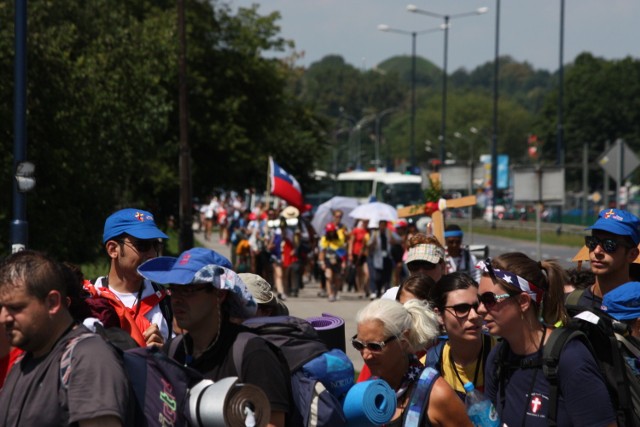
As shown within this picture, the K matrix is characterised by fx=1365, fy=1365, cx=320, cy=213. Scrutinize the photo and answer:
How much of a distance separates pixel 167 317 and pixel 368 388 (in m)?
2.03

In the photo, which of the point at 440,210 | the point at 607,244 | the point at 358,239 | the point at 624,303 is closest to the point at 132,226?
the point at 624,303

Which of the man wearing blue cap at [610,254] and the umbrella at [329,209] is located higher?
the man wearing blue cap at [610,254]

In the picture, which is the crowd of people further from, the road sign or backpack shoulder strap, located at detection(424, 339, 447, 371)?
the road sign

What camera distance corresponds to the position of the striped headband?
16.7 ft

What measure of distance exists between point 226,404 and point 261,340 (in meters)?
0.57

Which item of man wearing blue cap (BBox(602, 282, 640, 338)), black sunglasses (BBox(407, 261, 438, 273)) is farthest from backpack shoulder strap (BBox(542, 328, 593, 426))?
black sunglasses (BBox(407, 261, 438, 273))

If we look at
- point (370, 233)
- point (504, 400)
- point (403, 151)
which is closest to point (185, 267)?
point (504, 400)

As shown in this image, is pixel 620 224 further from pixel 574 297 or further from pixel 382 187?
pixel 382 187

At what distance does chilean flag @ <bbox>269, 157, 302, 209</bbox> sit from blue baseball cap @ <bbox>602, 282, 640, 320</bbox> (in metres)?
19.9

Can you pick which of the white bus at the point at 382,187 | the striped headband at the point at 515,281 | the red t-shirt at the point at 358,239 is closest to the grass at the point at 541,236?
the white bus at the point at 382,187

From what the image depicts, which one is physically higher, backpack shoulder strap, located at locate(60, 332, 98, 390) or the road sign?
the road sign

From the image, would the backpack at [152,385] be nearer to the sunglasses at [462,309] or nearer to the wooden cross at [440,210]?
the sunglasses at [462,309]

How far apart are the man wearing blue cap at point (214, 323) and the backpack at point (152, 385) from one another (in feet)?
1.15

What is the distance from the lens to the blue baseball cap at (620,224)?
24.1 feet
